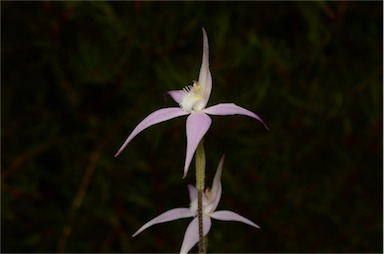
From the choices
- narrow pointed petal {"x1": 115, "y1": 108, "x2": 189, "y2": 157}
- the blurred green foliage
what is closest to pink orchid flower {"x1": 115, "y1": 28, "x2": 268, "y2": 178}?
narrow pointed petal {"x1": 115, "y1": 108, "x2": 189, "y2": 157}

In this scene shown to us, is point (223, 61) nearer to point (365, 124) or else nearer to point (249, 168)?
point (249, 168)

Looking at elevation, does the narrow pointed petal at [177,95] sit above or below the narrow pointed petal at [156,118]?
above

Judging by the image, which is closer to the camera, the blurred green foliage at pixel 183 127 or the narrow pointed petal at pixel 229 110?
the narrow pointed petal at pixel 229 110

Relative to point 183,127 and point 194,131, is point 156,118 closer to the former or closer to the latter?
point 194,131

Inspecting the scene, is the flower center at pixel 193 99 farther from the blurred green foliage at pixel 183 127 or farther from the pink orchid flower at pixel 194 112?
the blurred green foliage at pixel 183 127

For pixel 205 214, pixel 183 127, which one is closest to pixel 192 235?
pixel 205 214

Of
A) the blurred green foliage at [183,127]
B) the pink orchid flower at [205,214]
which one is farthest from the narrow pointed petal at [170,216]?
the blurred green foliage at [183,127]

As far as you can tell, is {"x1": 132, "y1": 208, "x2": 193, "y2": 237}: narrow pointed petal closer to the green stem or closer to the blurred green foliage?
the green stem
